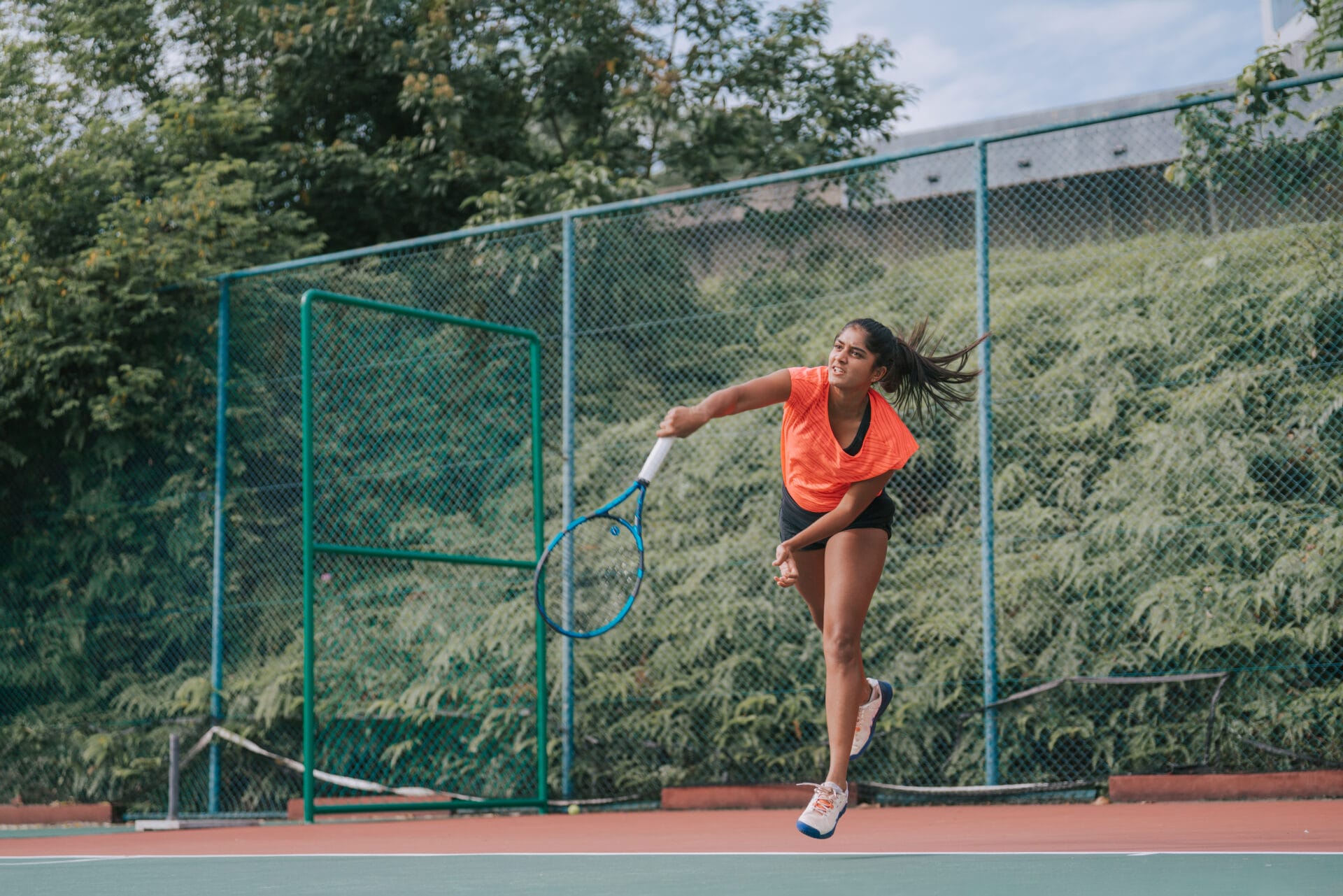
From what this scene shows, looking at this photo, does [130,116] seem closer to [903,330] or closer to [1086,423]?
[903,330]

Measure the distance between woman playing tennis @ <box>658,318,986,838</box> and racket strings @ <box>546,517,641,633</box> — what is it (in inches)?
129

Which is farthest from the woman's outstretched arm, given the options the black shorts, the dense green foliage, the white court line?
the dense green foliage

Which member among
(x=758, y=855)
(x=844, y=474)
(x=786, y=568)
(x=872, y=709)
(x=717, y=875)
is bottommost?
(x=758, y=855)

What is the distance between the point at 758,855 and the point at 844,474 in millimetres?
1138

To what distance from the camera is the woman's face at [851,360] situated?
4.21m

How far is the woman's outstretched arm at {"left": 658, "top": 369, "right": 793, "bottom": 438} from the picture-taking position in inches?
148

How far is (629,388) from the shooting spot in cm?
798

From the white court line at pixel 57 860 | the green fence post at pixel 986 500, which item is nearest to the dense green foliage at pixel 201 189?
the white court line at pixel 57 860

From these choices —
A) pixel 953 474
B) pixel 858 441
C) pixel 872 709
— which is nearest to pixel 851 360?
pixel 858 441

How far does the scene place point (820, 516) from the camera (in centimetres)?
447

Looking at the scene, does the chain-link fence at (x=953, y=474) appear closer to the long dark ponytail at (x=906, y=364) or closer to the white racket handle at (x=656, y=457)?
the long dark ponytail at (x=906, y=364)

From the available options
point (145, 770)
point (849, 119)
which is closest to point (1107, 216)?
point (849, 119)

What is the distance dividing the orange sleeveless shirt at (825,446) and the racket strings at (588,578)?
130 inches

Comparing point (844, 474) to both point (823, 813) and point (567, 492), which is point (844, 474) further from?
point (567, 492)
